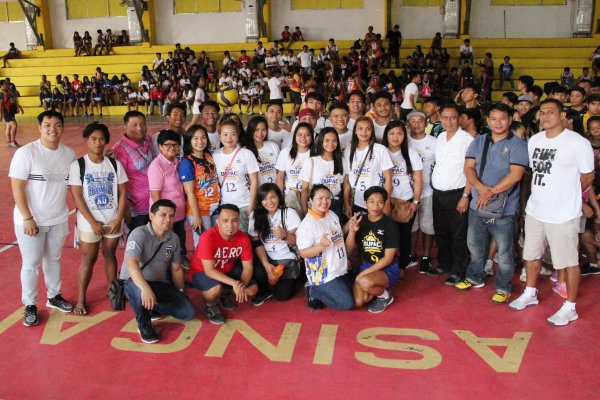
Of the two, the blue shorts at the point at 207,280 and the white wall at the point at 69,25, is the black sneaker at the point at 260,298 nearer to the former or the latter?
the blue shorts at the point at 207,280

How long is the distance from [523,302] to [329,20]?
69.2 ft

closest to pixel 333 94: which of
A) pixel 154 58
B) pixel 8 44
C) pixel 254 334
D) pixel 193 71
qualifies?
pixel 193 71

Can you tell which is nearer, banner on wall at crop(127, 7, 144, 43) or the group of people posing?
the group of people posing

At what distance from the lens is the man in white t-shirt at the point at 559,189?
4328mm

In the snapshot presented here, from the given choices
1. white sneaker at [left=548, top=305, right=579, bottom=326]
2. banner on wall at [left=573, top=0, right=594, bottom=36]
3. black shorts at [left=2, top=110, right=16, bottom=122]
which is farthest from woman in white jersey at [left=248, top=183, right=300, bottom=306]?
banner on wall at [left=573, top=0, right=594, bottom=36]

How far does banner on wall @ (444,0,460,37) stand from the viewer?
888 inches

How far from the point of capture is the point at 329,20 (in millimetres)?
23984

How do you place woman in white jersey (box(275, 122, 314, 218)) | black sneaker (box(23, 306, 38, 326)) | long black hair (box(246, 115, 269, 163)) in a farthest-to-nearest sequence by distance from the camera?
long black hair (box(246, 115, 269, 163)) → woman in white jersey (box(275, 122, 314, 218)) → black sneaker (box(23, 306, 38, 326))

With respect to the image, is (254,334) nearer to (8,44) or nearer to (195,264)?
(195,264)

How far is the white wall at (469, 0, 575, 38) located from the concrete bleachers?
80cm

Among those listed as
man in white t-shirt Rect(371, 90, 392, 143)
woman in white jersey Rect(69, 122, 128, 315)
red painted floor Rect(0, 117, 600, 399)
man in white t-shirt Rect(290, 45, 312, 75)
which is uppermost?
man in white t-shirt Rect(290, 45, 312, 75)

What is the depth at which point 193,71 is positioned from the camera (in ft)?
69.3

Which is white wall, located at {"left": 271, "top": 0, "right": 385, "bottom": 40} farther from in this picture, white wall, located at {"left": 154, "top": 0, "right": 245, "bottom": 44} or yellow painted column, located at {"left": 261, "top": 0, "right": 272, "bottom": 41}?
white wall, located at {"left": 154, "top": 0, "right": 245, "bottom": 44}

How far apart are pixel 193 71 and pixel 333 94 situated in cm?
616
